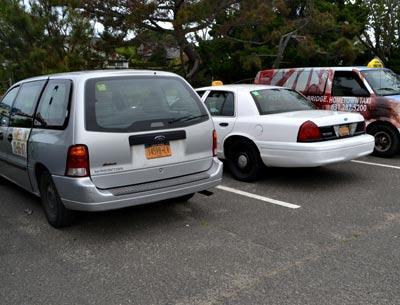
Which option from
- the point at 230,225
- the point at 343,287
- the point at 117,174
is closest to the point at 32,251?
the point at 117,174

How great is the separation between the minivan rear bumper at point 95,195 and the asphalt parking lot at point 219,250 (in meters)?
0.39

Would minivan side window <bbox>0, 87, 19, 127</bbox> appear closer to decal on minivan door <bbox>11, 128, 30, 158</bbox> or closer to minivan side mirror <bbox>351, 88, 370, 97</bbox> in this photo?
decal on minivan door <bbox>11, 128, 30, 158</bbox>

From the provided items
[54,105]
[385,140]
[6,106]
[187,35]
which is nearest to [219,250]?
[54,105]

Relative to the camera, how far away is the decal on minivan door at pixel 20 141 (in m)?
5.19

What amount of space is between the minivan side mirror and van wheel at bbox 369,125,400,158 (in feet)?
1.99

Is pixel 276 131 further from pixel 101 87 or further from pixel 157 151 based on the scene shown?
pixel 101 87

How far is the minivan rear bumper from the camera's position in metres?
4.27

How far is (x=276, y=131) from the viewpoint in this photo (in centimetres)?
626

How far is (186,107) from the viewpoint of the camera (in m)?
5.02

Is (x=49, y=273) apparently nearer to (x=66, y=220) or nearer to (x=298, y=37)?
(x=66, y=220)

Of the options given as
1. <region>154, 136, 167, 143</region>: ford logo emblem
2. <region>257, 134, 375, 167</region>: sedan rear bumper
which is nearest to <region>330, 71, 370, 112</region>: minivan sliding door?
<region>257, 134, 375, 167</region>: sedan rear bumper

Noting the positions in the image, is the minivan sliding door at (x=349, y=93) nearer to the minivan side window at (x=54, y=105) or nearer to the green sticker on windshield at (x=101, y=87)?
the green sticker on windshield at (x=101, y=87)

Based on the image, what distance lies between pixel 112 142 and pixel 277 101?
10.8 feet

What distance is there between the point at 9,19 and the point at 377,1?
46.1 feet
